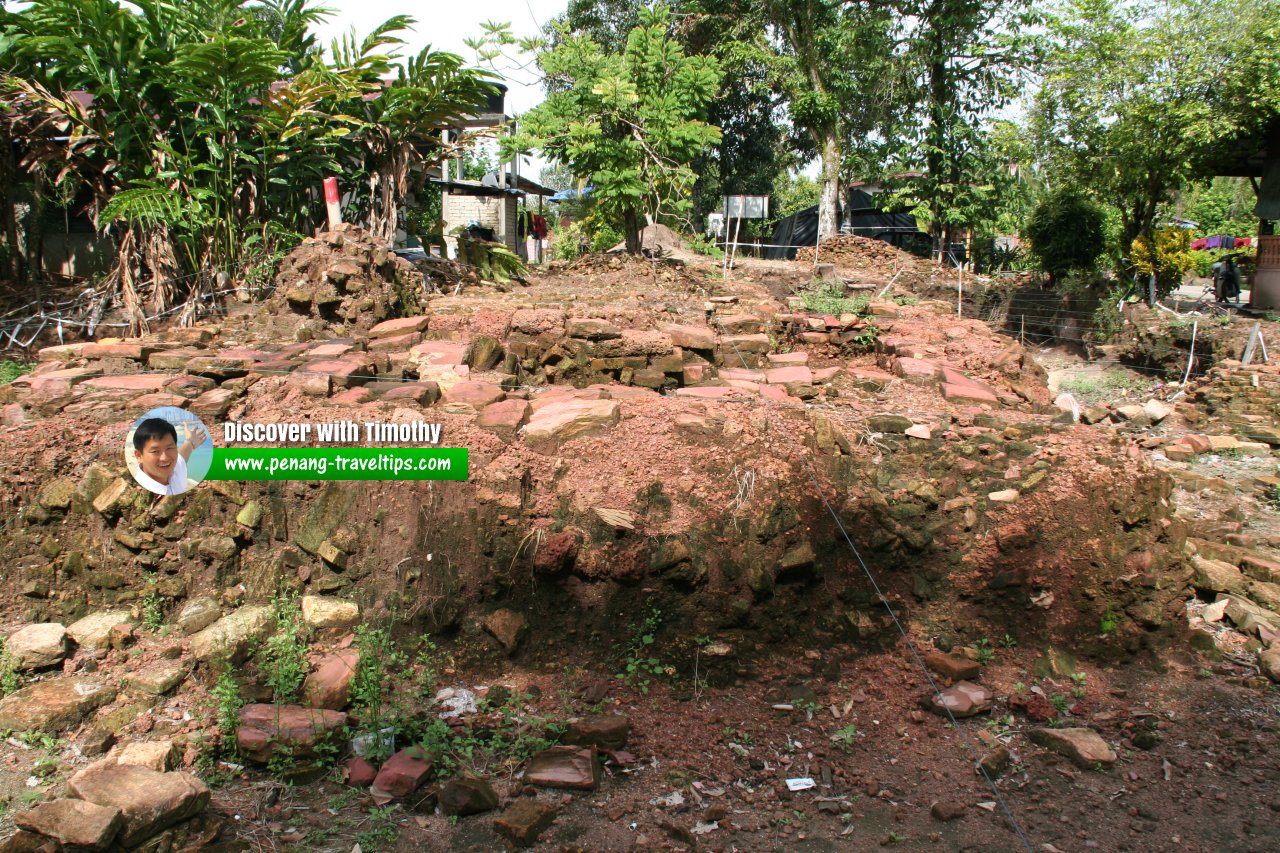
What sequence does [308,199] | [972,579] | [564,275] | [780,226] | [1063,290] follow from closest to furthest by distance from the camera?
1. [972,579]
2. [308,199]
3. [564,275]
4. [1063,290]
5. [780,226]

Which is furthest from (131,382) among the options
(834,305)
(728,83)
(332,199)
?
(728,83)

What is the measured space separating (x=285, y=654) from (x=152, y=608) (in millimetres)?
844

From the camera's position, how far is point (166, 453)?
381 cm

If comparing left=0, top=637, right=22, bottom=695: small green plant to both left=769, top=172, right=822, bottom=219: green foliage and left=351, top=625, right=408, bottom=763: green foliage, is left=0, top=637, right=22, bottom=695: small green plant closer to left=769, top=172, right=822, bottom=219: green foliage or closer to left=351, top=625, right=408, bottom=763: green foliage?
left=351, top=625, right=408, bottom=763: green foliage

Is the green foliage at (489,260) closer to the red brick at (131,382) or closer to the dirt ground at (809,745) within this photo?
the red brick at (131,382)

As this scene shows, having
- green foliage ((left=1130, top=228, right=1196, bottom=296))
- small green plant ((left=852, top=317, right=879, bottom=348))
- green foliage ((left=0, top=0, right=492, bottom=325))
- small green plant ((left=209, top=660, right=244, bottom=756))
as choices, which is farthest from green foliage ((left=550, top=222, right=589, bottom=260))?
small green plant ((left=209, top=660, right=244, bottom=756))

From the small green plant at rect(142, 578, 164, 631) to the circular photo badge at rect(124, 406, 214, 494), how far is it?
0.45 meters

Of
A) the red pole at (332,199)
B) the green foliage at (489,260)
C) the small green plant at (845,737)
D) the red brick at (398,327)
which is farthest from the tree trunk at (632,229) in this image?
the small green plant at (845,737)

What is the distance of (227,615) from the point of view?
367 centimetres

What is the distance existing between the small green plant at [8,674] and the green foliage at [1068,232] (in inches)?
556

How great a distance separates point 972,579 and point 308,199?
7689 mm

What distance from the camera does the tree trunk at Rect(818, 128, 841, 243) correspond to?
17.5 meters

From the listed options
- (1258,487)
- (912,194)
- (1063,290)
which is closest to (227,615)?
(1258,487)

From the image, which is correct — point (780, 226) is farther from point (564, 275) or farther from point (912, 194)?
point (564, 275)
